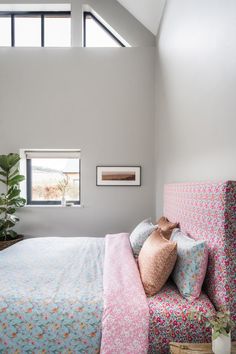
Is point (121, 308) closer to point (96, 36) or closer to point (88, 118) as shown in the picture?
point (88, 118)

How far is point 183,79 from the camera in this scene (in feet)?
7.18

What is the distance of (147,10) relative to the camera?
3.41 metres

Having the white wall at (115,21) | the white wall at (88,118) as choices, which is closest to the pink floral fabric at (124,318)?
the white wall at (88,118)

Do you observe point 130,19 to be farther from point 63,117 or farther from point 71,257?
point 71,257

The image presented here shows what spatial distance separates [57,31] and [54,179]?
7.81 feet

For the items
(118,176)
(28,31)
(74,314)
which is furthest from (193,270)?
(28,31)

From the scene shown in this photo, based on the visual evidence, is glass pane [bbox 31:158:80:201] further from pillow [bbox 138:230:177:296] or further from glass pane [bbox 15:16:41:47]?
pillow [bbox 138:230:177:296]

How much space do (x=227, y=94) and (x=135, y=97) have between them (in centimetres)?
247

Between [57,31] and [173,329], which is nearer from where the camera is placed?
[173,329]

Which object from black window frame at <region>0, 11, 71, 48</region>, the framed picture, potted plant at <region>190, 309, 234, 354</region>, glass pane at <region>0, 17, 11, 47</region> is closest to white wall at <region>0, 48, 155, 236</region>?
the framed picture

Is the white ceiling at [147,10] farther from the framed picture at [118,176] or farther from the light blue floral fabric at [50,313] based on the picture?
the light blue floral fabric at [50,313]

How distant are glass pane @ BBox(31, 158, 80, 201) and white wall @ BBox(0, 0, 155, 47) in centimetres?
187

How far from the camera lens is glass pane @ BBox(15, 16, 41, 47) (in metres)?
3.82

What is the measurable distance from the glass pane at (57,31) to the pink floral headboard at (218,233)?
11.1 feet
